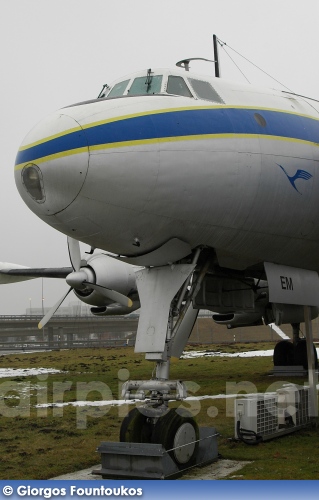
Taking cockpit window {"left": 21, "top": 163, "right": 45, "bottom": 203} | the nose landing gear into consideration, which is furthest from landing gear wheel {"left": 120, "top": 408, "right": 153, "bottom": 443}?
cockpit window {"left": 21, "top": 163, "right": 45, "bottom": 203}

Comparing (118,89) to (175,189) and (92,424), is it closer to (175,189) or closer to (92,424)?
(175,189)

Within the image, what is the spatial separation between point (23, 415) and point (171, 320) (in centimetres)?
529

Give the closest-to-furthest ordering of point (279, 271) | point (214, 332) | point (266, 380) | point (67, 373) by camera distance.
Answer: point (279, 271), point (266, 380), point (67, 373), point (214, 332)

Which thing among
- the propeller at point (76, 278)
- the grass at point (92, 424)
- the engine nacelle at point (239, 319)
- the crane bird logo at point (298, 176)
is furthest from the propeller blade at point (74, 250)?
the engine nacelle at point (239, 319)

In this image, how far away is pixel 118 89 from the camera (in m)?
9.93

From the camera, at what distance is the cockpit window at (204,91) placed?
959 cm

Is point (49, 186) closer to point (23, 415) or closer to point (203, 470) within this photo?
point (203, 470)

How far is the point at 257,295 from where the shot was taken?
13.3m

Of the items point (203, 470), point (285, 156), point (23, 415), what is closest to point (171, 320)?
point (203, 470)

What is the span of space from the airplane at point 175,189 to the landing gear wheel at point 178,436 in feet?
0.06

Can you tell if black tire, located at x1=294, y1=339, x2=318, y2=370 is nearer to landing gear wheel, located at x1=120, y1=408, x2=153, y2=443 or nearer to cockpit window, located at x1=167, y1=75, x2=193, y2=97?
landing gear wheel, located at x1=120, y1=408, x2=153, y2=443

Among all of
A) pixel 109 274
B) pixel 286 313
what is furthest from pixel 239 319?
pixel 286 313

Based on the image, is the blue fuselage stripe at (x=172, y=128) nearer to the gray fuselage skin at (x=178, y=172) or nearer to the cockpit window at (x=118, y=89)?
the gray fuselage skin at (x=178, y=172)

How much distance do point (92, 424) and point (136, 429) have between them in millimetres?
3464
